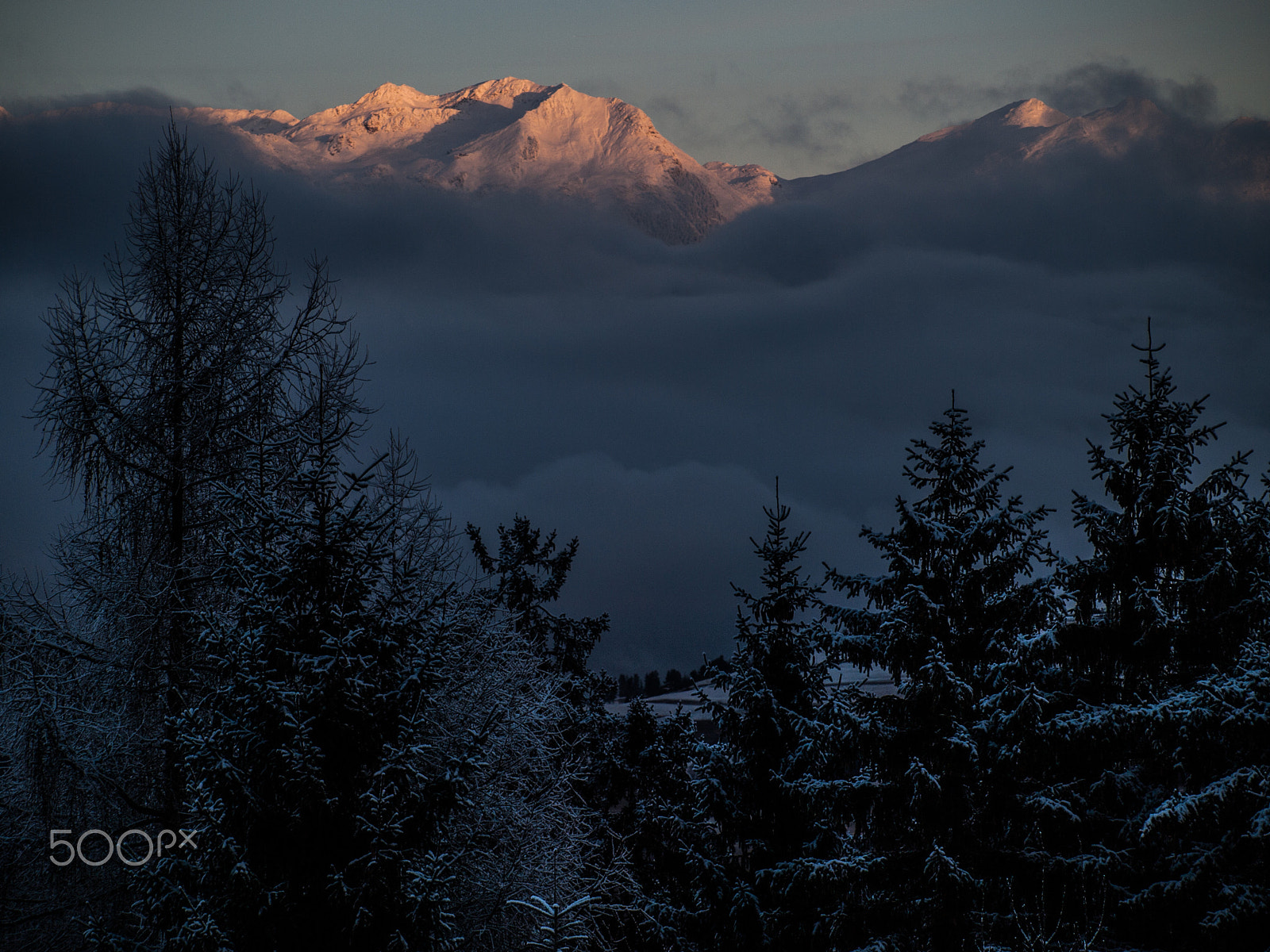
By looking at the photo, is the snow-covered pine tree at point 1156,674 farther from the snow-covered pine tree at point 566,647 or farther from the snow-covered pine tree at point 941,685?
the snow-covered pine tree at point 566,647

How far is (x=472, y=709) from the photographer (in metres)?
15.1

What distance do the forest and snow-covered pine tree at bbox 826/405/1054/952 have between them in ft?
0.18

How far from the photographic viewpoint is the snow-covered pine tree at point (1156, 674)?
1264 cm

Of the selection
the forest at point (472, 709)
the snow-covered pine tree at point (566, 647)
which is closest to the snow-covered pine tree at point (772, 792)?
the forest at point (472, 709)

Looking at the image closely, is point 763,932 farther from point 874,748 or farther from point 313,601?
point 313,601

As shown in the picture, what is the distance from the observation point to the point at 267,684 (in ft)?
28.1

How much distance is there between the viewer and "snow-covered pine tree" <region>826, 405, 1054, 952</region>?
14.0 m

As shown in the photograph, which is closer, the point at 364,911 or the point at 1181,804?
the point at 364,911

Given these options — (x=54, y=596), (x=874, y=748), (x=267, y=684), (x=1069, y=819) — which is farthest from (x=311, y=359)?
(x=1069, y=819)

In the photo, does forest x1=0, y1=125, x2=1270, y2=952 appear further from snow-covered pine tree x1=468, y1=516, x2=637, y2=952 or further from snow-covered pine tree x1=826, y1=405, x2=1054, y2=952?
snow-covered pine tree x1=468, y1=516, x2=637, y2=952

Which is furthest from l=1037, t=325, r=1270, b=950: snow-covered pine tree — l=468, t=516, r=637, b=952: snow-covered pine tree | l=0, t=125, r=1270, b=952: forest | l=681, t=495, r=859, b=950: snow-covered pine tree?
l=468, t=516, r=637, b=952: snow-covered pine tree

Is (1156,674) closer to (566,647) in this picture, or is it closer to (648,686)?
(566,647)

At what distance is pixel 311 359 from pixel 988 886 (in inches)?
453

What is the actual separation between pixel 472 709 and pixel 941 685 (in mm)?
6725
